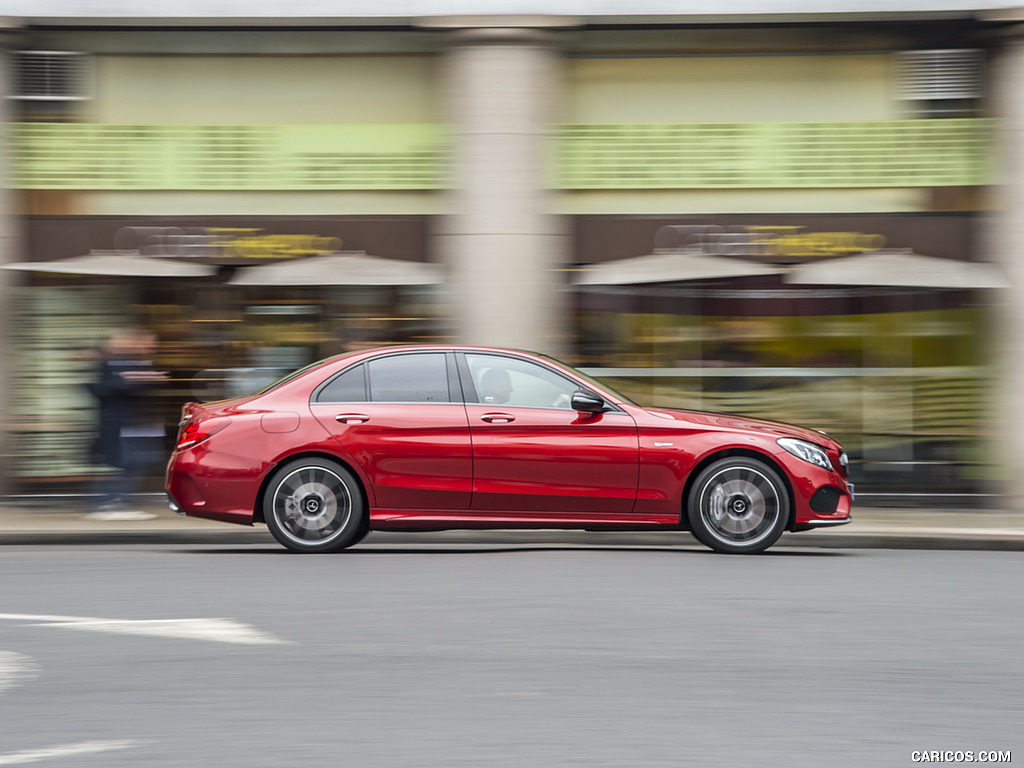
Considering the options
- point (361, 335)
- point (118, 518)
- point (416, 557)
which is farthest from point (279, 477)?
point (361, 335)

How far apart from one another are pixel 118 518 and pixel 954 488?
8.24 meters

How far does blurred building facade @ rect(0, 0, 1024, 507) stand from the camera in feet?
44.1

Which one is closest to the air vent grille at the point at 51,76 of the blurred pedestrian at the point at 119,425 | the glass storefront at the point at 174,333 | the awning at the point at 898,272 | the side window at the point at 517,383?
the glass storefront at the point at 174,333

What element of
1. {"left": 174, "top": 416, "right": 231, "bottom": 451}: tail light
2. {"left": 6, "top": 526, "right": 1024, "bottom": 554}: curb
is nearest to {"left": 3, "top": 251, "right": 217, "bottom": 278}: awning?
{"left": 6, "top": 526, "right": 1024, "bottom": 554}: curb

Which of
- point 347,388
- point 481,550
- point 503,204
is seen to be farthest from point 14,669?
point 503,204

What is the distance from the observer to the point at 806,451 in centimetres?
924

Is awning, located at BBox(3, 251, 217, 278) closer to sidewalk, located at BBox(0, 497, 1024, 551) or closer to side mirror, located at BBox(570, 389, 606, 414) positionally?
sidewalk, located at BBox(0, 497, 1024, 551)

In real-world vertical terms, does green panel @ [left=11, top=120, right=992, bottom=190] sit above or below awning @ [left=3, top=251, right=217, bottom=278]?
above

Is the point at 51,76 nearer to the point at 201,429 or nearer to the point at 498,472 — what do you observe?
the point at 201,429

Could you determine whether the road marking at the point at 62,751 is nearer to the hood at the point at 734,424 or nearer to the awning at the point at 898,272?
the hood at the point at 734,424

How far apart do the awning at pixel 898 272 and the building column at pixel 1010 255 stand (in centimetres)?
22

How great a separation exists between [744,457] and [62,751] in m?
5.85

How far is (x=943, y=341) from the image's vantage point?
13.6 m

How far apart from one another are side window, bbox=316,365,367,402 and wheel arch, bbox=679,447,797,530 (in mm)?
2369
